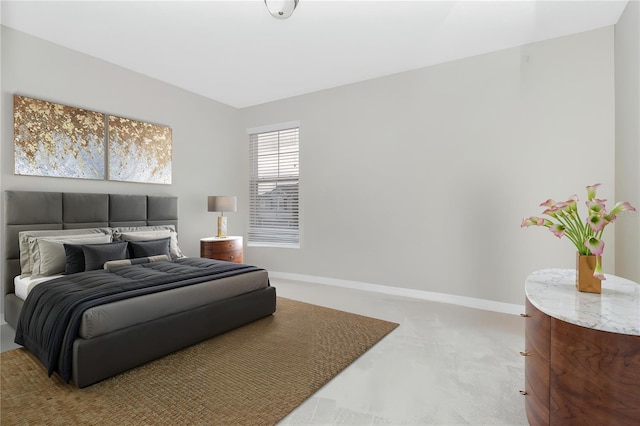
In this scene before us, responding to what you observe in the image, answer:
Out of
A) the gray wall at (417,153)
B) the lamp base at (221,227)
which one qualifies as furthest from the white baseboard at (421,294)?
the lamp base at (221,227)

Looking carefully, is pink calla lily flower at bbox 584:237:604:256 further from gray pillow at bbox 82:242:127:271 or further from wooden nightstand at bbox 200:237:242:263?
wooden nightstand at bbox 200:237:242:263

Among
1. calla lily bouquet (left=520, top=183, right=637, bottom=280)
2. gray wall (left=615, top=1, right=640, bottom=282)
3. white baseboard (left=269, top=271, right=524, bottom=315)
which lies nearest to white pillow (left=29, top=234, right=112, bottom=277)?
white baseboard (left=269, top=271, right=524, bottom=315)

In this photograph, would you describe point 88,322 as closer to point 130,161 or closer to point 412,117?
point 130,161

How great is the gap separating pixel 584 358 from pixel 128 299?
8.67 ft

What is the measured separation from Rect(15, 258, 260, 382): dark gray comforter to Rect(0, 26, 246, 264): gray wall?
1.40m

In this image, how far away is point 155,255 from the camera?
359 cm

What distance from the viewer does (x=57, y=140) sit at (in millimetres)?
3395

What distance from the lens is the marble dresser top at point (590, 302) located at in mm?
1148

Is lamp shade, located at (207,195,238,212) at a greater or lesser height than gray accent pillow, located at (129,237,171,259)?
greater

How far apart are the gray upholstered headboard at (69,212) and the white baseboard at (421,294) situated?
7.24 feet

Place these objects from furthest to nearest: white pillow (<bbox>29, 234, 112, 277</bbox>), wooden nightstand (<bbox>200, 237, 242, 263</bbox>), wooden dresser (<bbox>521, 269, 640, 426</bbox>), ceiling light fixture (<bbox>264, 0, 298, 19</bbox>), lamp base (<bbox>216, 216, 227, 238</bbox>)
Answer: lamp base (<bbox>216, 216, 227, 238</bbox>) < wooden nightstand (<bbox>200, 237, 242, 263</bbox>) < white pillow (<bbox>29, 234, 112, 277</bbox>) < ceiling light fixture (<bbox>264, 0, 298, 19</bbox>) < wooden dresser (<bbox>521, 269, 640, 426</bbox>)

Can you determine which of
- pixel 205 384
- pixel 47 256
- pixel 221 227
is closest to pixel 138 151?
A: pixel 221 227

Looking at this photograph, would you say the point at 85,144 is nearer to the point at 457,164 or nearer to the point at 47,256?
the point at 47,256

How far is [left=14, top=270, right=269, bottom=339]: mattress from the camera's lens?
6.88ft
